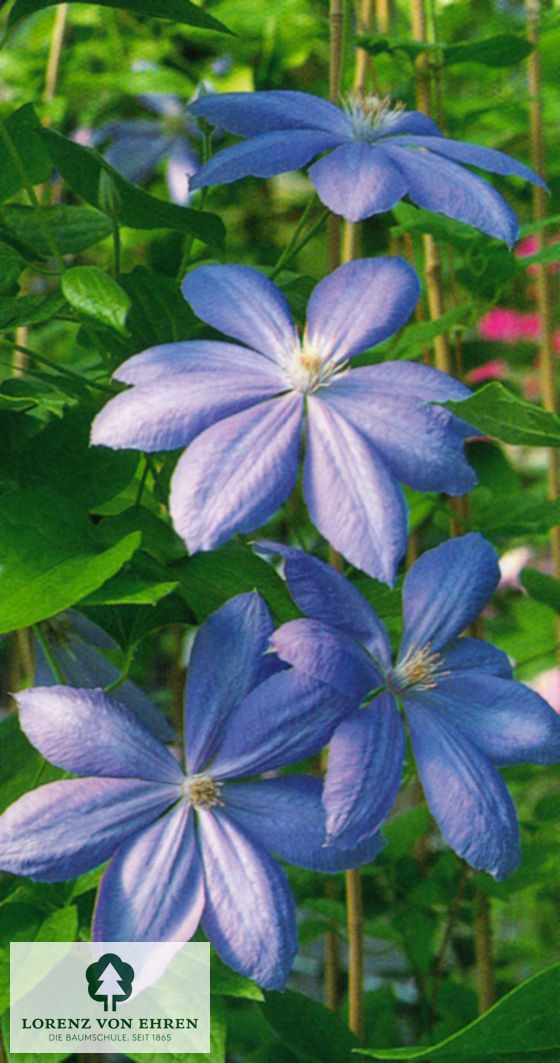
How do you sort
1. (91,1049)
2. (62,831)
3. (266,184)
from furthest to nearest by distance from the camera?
(266,184) < (91,1049) < (62,831)

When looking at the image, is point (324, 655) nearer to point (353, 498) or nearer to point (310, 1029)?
point (353, 498)

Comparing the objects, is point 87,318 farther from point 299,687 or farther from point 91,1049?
point 91,1049

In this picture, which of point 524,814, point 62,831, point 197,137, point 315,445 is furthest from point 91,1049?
point 524,814

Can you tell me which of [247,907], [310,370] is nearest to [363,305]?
[310,370]

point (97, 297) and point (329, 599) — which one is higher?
point (97, 297)

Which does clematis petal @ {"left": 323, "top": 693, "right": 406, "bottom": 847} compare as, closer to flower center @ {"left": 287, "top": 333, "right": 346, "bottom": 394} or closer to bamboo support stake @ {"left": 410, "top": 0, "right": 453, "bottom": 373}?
flower center @ {"left": 287, "top": 333, "right": 346, "bottom": 394}

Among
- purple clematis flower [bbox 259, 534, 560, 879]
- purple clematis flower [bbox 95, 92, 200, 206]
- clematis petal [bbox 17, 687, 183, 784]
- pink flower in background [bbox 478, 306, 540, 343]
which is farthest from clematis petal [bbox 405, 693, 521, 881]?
pink flower in background [bbox 478, 306, 540, 343]

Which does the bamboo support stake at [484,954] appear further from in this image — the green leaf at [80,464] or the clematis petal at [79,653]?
the green leaf at [80,464]
